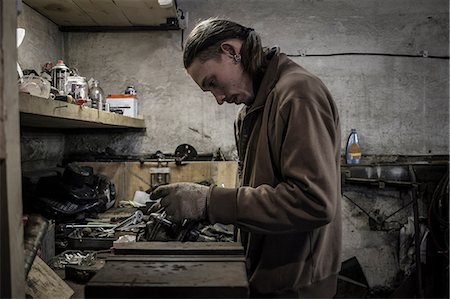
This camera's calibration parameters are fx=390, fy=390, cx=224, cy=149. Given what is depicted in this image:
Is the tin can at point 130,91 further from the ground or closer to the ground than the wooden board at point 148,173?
further from the ground

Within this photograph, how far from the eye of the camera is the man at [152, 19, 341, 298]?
3.18 feet

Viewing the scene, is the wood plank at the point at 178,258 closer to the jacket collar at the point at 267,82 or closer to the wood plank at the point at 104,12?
the jacket collar at the point at 267,82

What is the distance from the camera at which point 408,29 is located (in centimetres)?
307

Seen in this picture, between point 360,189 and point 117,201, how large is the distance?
75.4 inches

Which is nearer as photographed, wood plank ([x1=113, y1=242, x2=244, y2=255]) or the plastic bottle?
wood plank ([x1=113, y1=242, x2=244, y2=255])

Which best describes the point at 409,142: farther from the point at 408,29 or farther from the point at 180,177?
the point at 180,177

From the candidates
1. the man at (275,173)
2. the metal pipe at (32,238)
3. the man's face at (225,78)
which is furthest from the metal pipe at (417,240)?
the metal pipe at (32,238)

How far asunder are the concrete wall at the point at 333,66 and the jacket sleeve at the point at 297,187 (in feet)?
6.88

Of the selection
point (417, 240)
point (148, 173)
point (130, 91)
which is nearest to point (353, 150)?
point (417, 240)

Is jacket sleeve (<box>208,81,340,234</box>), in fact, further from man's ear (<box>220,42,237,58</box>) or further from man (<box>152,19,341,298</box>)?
man's ear (<box>220,42,237,58</box>)

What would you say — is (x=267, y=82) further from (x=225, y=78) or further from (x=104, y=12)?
(x=104, y=12)

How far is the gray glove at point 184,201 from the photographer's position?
3.49ft

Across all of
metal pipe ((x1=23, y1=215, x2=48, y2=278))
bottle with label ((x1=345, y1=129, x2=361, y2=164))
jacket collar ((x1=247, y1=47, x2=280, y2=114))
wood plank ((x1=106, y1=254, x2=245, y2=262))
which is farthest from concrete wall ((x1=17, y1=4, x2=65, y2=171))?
bottle with label ((x1=345, y1=129, x2=361, y2=164))

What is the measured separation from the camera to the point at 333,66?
308 cm
